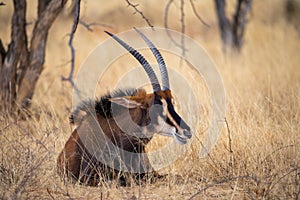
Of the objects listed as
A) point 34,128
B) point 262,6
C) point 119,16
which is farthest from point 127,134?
point 262,6

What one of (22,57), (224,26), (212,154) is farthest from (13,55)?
(224,26)

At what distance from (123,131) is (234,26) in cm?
824

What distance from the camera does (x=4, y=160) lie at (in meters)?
4.98

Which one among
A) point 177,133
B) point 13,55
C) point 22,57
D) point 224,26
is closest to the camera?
point 177,133

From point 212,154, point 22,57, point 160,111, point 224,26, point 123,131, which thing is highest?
point 224,26

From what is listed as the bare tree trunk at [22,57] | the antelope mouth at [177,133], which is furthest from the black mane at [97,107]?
the bare tree trunk at [22,57]

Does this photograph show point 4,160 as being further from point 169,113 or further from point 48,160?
point 169,113

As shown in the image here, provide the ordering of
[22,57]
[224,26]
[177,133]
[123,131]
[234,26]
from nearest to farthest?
[177,133]
[123,131]
[22,57]
[224,26]
[234,26]

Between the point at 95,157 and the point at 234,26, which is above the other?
the point at 234,26

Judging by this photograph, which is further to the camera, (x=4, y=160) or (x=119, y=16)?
(x=119, y=16)

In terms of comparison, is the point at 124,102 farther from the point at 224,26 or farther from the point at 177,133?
the point at 224,26

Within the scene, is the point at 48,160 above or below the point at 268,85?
below

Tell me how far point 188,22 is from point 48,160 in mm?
14948

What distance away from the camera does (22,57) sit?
694 centimetres
